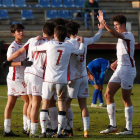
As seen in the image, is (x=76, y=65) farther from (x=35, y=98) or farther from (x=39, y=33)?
(x=39, y=33)

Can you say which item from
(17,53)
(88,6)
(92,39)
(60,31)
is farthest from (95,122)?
(88,6)

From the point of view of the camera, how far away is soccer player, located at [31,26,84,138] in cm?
637

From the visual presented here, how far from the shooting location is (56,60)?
20.9 feet

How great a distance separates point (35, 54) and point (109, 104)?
68.7 inches

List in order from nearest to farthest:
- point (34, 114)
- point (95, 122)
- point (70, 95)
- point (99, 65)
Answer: point (34, 114), point (70, 95), point (95, 122), point (99, 65)

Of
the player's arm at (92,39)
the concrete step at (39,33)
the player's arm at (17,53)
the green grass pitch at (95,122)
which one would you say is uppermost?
the player's arm at (92,39)

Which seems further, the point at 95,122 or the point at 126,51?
the point at 95,122

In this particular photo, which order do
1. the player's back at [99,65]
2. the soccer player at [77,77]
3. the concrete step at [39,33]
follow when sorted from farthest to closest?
1. the concrete step at [39,33]
2. the player's back at [99,65]
3. the soccer player at [77,77]

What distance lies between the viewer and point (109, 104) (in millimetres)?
7344

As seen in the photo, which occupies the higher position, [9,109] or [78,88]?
[78,88]

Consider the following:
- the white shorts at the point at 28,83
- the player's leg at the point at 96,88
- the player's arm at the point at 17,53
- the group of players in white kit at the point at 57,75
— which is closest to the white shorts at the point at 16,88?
the group of players in white kit at the point at 57,75

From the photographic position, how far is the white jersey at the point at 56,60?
637cm

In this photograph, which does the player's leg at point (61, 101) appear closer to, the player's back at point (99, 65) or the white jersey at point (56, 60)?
the white jersey at point (56, 60)

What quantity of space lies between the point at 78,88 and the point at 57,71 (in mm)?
641
